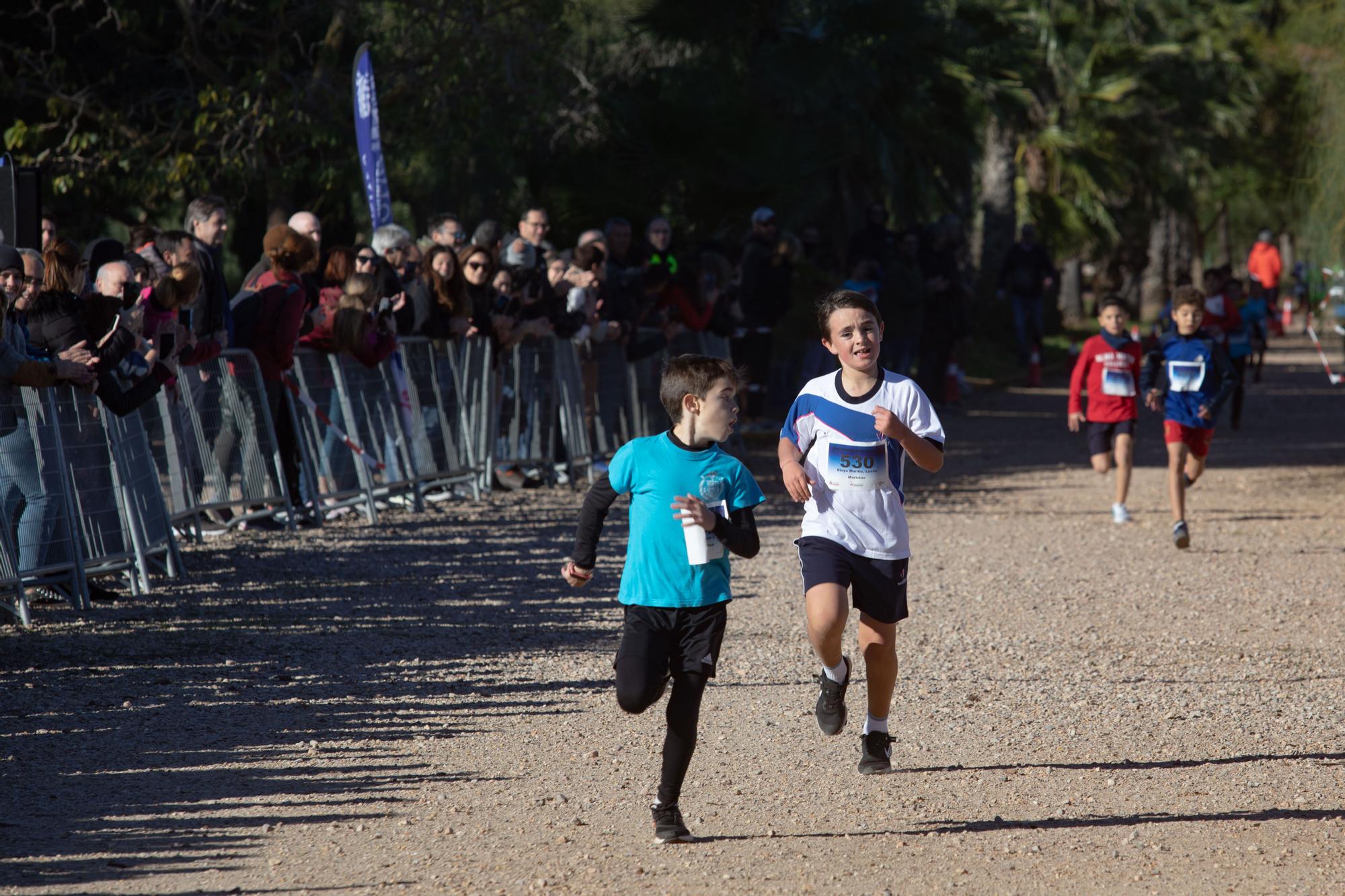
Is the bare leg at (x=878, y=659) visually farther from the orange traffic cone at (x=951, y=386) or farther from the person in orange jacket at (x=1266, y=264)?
the person in orange jacket at (x=1266, y=264)

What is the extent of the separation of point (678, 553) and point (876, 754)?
3.79 ft

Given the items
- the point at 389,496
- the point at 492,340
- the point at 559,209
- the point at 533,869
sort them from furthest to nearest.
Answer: the point at 559,209
the point at 492,340
the point at 389,496
the point at 533,869

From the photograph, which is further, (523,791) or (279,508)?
(279,508)

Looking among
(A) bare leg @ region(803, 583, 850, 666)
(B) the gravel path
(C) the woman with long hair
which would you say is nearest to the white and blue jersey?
(A) bare leg @ region(803, 583, 850, 666)

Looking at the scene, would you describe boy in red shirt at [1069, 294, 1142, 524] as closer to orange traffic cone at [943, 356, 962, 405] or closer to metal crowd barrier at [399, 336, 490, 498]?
metal crowd barrier at [399, 336, 490, 498]

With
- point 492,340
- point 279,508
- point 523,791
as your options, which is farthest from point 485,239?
point 523,791

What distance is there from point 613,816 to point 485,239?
8.77 metres

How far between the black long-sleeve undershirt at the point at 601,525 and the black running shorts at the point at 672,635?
7.7 inches

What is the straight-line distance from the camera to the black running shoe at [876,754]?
557 centimetres

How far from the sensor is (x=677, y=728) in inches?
191

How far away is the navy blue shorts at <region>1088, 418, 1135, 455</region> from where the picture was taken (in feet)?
38.6

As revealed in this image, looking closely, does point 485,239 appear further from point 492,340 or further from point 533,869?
point 533,869

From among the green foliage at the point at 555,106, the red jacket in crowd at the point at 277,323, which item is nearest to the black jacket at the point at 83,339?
the red jacket in crowd at the point at 277,323

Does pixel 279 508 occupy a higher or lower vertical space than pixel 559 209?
lower
